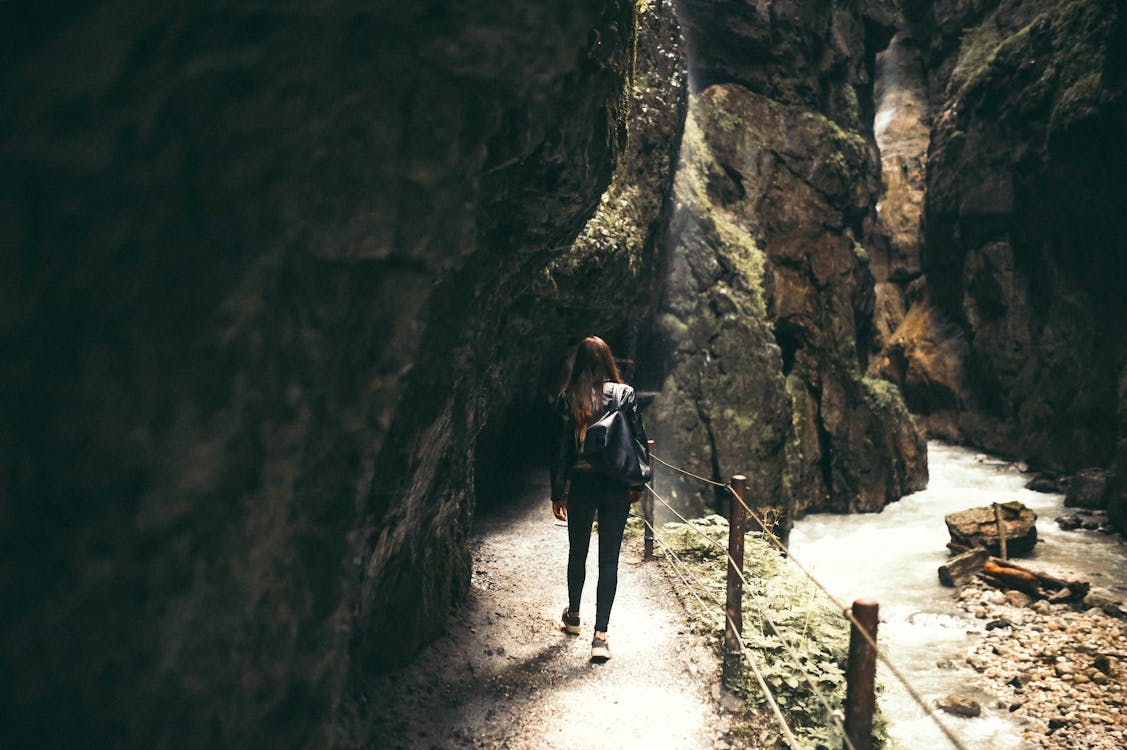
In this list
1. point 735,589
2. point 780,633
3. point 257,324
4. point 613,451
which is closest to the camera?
point 257,324

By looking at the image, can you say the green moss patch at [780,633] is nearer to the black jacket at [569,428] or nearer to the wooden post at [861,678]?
the wooden post at [861,678]

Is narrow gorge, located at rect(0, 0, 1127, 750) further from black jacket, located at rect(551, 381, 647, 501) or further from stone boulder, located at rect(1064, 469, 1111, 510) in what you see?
stone boulder, located at rect(1064, 469, 1111, 510)

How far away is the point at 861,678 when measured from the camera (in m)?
2.93

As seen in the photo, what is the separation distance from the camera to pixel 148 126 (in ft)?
6.16

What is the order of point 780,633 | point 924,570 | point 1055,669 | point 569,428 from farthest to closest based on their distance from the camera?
point 924,570
point 1055,669
point 780,633
point 569,428

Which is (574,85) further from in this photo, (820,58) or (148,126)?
(820,58)

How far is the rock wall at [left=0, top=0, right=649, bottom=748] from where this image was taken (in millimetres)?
1758

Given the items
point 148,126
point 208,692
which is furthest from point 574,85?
point 208,692

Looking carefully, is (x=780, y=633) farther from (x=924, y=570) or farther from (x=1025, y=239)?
(x=1025, y=239)

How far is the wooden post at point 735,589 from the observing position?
449 centimetres

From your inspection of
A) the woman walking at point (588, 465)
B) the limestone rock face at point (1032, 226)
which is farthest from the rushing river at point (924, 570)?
the woman walking at point (588, 465)

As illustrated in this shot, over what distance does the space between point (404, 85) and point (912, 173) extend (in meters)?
37.3

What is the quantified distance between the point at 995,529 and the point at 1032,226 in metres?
14.7

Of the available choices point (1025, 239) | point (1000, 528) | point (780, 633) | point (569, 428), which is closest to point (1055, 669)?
point (1000, 528)
